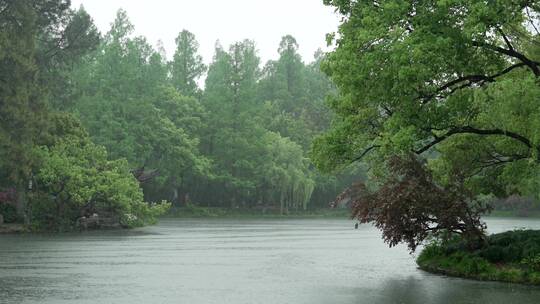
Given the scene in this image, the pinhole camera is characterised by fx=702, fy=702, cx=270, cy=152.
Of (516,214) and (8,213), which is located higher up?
(516,214)

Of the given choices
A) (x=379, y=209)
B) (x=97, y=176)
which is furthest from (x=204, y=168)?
(x=379, y=209)

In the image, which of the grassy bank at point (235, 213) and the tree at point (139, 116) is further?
the grassy bank at point (235, 213)

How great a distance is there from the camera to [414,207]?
70.4 ft

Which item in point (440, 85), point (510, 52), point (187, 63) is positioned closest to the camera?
point (510, 52)

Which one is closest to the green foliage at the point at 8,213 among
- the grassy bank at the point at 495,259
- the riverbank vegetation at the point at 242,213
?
the riverbank vegetation at the point at 242,213

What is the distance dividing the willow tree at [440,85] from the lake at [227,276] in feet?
12.6

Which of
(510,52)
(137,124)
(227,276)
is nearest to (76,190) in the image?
(227,276)

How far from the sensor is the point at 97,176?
47.2 m

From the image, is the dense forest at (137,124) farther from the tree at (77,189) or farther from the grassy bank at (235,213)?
the grassy bank at (235,213)

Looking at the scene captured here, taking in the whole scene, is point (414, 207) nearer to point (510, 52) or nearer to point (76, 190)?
point (510, 52)

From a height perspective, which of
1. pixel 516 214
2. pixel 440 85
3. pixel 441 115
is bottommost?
pixel 516 214

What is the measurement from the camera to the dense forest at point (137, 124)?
155 feet

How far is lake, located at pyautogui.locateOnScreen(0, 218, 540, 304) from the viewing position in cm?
1694

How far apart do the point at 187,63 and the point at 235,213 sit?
24935 millimetres
